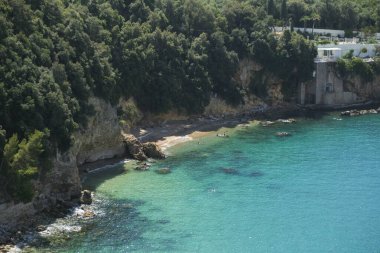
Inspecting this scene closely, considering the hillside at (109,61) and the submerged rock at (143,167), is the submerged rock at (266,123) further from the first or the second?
the submerged rock at (143,167)

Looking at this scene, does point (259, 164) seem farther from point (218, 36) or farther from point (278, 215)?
point (218, 36)

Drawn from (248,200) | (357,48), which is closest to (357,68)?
(357,48)

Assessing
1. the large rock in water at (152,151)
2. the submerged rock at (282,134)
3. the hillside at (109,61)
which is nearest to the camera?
the hillside at (109,61)

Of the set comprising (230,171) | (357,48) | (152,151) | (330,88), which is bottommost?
(230,171)

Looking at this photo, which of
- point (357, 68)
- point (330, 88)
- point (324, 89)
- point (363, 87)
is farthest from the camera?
point (363, 87)

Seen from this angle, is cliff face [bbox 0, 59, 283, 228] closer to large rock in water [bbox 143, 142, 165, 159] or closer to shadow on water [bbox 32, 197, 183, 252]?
large rock in water [bbox 143, 142, 165, 159]

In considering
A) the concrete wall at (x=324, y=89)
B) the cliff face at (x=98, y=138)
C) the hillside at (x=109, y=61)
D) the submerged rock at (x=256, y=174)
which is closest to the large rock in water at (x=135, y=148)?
the cliff face at (x=98, y=138)

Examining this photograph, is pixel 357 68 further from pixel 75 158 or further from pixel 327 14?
pixel 75 158
